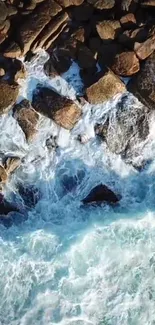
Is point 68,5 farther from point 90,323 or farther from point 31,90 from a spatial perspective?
point 90,323

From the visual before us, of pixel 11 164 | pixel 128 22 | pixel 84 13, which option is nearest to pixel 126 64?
pixel 128 22

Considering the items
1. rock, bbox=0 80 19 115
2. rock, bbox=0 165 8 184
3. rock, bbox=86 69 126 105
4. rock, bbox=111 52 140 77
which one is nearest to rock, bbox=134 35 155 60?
Result: rock, bbox=111 52 140 77

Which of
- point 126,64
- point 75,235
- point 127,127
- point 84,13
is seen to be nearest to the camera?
point 75,235

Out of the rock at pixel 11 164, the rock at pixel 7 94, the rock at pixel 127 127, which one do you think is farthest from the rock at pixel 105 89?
the rock at pixel 11 164

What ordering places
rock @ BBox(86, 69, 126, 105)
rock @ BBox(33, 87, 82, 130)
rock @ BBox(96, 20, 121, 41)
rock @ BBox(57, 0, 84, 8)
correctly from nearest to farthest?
1. rock @ BBox(86, 69, 126, 105)
2. rock @ BBox(33, 87, 82, 130)
3. rock @ BBox(96, 20, 121, 41)
4. rock @ BBox(57, 0, 84, 8)

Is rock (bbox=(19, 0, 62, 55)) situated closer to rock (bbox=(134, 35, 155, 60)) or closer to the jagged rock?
the jagged rock

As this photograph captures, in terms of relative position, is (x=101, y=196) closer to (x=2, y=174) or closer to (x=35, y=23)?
(x=2, y=174)
